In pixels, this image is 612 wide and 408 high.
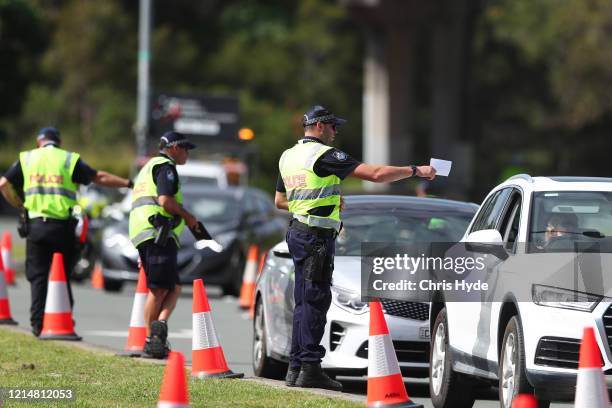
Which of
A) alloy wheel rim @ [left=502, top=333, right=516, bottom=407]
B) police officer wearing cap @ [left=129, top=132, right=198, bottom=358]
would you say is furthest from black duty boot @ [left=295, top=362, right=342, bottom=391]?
police officer wearing cap @ [left=129, top=132, right=198, bottom=358]

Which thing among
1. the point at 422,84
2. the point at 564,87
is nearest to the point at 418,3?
the point at 564,87

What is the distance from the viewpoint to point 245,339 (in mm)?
16438

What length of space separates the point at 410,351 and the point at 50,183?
14.8 ft

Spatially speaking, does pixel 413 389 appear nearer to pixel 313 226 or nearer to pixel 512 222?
pixel 313 226

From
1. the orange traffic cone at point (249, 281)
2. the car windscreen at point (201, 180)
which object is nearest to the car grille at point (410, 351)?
the orange traffic cone at point (249, 281)

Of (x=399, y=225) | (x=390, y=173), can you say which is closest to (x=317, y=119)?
(x=390, y=173)

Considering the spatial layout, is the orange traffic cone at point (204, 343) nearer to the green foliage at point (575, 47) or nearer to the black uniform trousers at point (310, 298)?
the black uniform trousers at point (310, 298)

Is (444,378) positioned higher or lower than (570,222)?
lower

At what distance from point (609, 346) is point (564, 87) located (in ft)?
197

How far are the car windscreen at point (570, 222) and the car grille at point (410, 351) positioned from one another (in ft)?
6.42

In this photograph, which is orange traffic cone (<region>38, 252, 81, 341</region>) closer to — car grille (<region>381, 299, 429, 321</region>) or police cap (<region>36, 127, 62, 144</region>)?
police cap (<region>36, 127, 62, 144</region>)

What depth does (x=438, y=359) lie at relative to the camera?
10898mm

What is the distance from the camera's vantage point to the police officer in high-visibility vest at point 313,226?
10.9 metres

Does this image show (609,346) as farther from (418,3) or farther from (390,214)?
(418,3)
